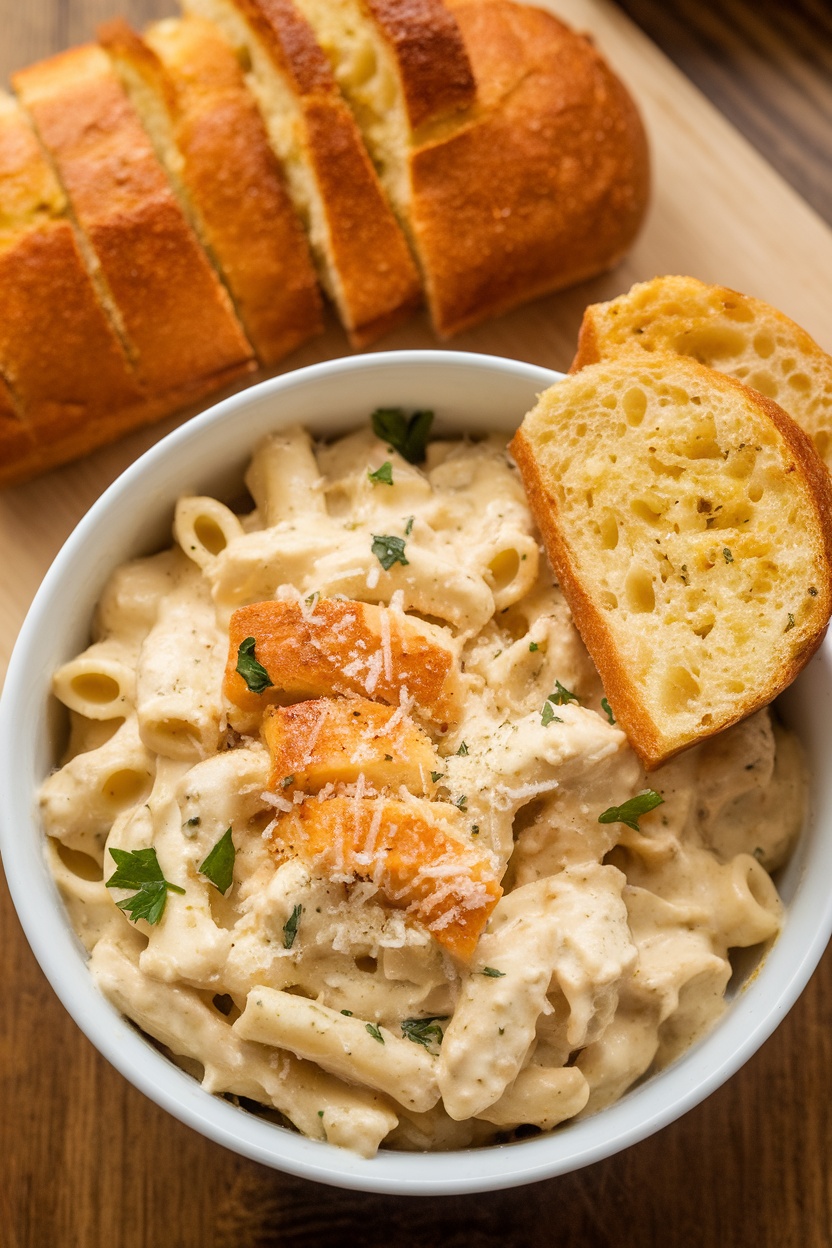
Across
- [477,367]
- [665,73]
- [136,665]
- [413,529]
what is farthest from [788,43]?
[136,665]

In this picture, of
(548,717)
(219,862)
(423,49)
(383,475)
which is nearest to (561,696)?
(548,717)

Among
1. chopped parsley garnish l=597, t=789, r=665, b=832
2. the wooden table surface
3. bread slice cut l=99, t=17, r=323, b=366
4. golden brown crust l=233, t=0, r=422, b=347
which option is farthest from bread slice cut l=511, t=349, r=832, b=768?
the wooden table surface

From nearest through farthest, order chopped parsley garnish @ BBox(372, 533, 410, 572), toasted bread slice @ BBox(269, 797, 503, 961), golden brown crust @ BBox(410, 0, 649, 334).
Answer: toasted bread slice @ BBox(269, 797, 503, 961), chopped parsley garnish @ BBox(372, 533, 410, 572), golden brown crust @ BBox(410, 0, 649, 334)

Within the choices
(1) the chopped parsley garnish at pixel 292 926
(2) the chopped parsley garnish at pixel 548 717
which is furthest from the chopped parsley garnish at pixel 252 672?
(2) the chopped parsley garnish at pixel 548 717

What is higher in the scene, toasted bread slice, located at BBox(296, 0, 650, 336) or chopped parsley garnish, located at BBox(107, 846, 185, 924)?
toasted bread slice, located at BBox(296, 0, 650, 336)

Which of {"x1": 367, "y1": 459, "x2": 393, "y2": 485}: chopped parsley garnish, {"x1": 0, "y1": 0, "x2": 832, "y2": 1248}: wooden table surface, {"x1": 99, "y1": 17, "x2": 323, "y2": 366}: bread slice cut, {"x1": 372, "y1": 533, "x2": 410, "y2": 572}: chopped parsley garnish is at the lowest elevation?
{"x1": 0, "y1": 0, "x2": 832, "y2": 1248}: wooden table surface

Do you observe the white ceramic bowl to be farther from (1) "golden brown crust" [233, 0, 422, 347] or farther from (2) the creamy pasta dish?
(1) "golden brown crust" [233, 0, 422, 347]
